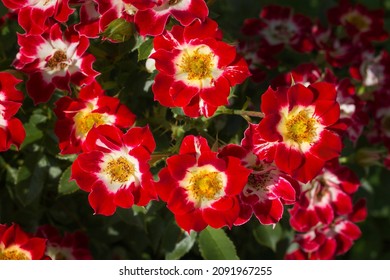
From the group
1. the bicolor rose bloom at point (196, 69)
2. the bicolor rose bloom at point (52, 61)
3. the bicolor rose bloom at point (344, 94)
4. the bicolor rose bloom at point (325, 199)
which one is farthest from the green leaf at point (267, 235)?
the bicolor rose bloom at point (52, 61)

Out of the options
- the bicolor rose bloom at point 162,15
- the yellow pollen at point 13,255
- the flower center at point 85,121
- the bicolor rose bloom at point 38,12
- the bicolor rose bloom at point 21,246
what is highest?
the bicolor rose bloom at point 162,15

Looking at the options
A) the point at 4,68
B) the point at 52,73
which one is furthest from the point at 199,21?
the point at 4,68

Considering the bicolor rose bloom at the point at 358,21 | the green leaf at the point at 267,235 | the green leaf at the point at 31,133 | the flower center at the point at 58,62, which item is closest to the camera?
the flower center at the point at 58,62

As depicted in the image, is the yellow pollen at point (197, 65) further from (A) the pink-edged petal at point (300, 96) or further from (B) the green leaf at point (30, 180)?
(B) the green leaf at point (30, 180)

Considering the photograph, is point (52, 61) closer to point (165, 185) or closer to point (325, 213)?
point (165, 185)

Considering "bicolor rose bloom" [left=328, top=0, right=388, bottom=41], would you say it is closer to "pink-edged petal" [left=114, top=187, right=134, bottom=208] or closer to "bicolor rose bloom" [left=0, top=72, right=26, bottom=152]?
"pink-edged petal" [left=114, top=187, right=134, bottom=208]
